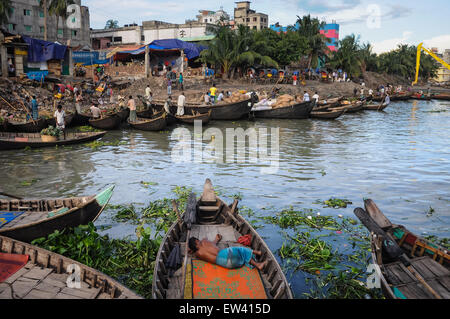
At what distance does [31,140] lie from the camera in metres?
14.3

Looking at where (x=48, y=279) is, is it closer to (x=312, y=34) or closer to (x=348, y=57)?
(x=312, y=34)

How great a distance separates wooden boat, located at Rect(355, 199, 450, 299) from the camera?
15.2 feet

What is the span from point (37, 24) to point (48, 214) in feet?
125

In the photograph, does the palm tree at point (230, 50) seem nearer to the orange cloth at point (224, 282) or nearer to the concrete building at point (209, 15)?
the orange cloth at point (224, 282)

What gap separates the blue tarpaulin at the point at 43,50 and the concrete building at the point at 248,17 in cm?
4858

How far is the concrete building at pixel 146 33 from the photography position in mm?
44000

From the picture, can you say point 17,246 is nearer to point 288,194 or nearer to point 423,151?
point 288,194

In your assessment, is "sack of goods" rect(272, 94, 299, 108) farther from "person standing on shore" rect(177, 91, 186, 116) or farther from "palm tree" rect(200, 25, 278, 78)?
"person standing on shore" rect(177, 91, 186, 116)

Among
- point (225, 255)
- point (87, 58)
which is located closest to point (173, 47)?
point (87, 58)

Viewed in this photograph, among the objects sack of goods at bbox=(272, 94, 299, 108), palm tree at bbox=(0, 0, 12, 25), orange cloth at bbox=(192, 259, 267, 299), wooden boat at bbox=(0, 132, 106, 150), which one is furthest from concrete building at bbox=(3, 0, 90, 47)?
orange cloth at bbox=(192, 259, 267, 299)

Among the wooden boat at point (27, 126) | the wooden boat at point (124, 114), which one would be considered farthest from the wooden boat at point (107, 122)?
the wooden boat at point (27, 126)

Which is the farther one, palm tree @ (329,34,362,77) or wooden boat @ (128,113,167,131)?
palm tree @ (329,34,362,77)

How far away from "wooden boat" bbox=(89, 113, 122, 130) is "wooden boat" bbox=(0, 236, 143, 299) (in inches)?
576
